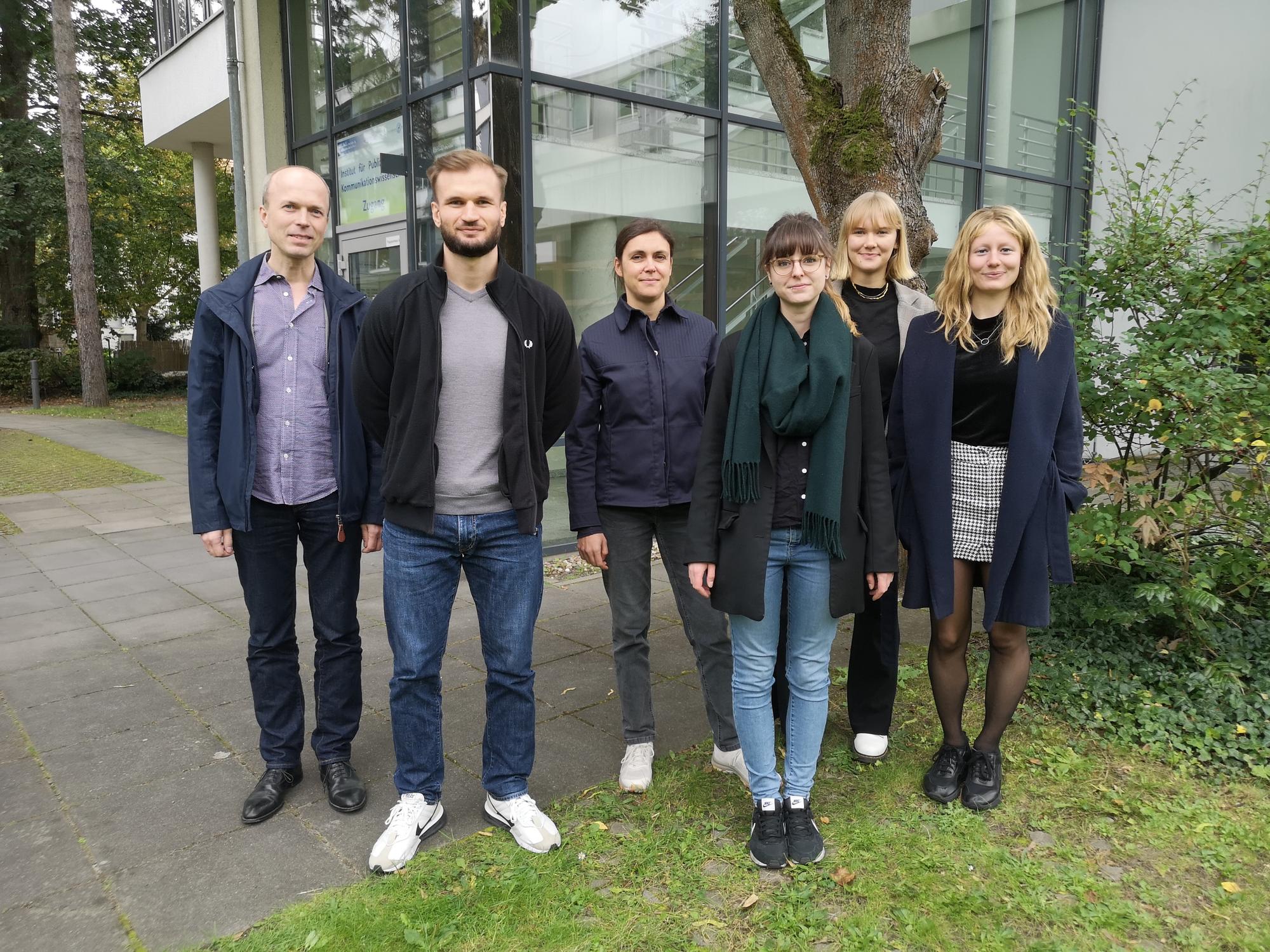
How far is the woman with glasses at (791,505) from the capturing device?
2.74m

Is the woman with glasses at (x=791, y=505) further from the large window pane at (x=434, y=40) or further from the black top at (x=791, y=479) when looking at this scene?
the large window pane at (x=434, y=40)

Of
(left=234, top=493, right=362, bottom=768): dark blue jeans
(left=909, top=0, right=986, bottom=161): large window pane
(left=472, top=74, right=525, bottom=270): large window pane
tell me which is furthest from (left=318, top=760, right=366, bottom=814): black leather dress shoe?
(left=909, top=0, right=986, bottom=161): large window pane

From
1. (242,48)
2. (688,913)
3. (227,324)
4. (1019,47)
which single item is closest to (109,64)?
(242,48)

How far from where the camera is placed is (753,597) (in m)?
2.76

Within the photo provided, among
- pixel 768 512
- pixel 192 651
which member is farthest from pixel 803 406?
pixel 192 651

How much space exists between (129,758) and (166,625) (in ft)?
6.26

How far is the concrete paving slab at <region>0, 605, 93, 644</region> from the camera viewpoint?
5164 mm

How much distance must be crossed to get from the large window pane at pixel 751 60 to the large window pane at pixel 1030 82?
11.2 feet

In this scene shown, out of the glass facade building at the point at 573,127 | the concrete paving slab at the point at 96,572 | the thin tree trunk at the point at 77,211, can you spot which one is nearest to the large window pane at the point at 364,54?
the glass facade building at the point at 573,127

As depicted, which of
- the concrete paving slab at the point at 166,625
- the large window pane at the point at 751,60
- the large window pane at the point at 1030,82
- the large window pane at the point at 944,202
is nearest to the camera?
the concrete paving slab at the point at 166,625

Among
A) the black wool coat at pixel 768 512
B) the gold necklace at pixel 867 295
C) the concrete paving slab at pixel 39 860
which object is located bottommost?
the concrete paving slab at pixel 39 860

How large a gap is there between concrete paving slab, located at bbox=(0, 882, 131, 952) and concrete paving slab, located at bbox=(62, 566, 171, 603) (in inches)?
145

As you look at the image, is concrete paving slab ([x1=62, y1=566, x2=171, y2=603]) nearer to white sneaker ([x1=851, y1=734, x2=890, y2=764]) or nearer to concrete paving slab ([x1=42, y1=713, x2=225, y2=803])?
concrete paving slab ([x1=42, y1=713, x2=225, y2=803])

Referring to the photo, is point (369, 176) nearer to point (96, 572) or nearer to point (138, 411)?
point (96, 572)
